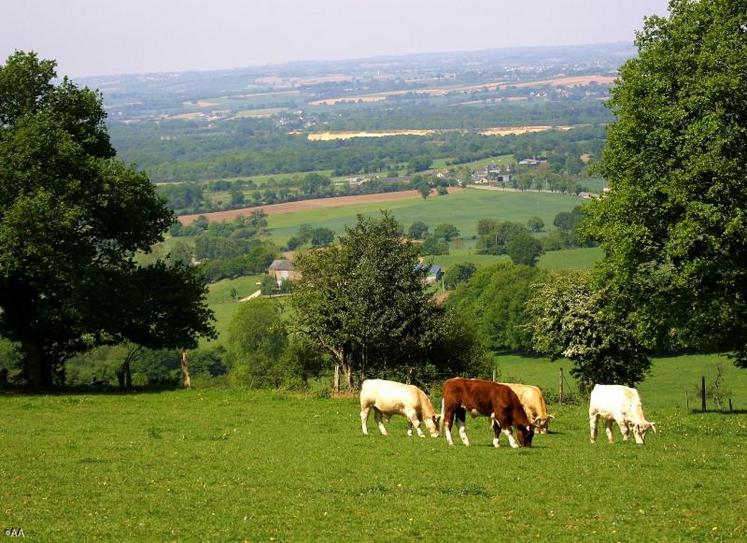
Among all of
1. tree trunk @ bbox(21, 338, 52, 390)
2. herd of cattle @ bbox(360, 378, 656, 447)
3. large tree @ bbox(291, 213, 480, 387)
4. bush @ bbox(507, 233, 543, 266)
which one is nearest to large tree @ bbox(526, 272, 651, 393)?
large tree @ bbox(291, 213, 480, 387)

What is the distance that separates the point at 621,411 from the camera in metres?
24.7

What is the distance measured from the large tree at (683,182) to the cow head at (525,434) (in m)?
7.51

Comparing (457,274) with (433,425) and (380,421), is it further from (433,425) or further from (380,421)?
(433,425)

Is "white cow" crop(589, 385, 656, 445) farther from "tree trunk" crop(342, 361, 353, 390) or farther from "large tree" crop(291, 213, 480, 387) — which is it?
"tree trunk" crop(342, 361, 353, 390)

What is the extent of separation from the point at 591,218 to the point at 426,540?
60.3 feet

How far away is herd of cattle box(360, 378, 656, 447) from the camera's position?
77.2 ft

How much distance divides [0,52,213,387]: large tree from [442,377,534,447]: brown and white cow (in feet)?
51.9

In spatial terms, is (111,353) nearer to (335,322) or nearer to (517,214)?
(335,322)

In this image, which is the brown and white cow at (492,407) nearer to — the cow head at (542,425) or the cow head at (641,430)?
the cow head at (542,425)

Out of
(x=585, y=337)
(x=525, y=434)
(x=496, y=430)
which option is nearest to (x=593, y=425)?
(x=525, y=434)

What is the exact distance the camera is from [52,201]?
3444cm

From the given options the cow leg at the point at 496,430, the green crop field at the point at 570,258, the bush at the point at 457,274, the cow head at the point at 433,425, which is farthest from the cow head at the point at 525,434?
the green crop field at the point at 570,258

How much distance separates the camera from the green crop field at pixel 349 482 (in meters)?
15.9

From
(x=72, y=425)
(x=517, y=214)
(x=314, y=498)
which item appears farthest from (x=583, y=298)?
(x=517, y=214)
